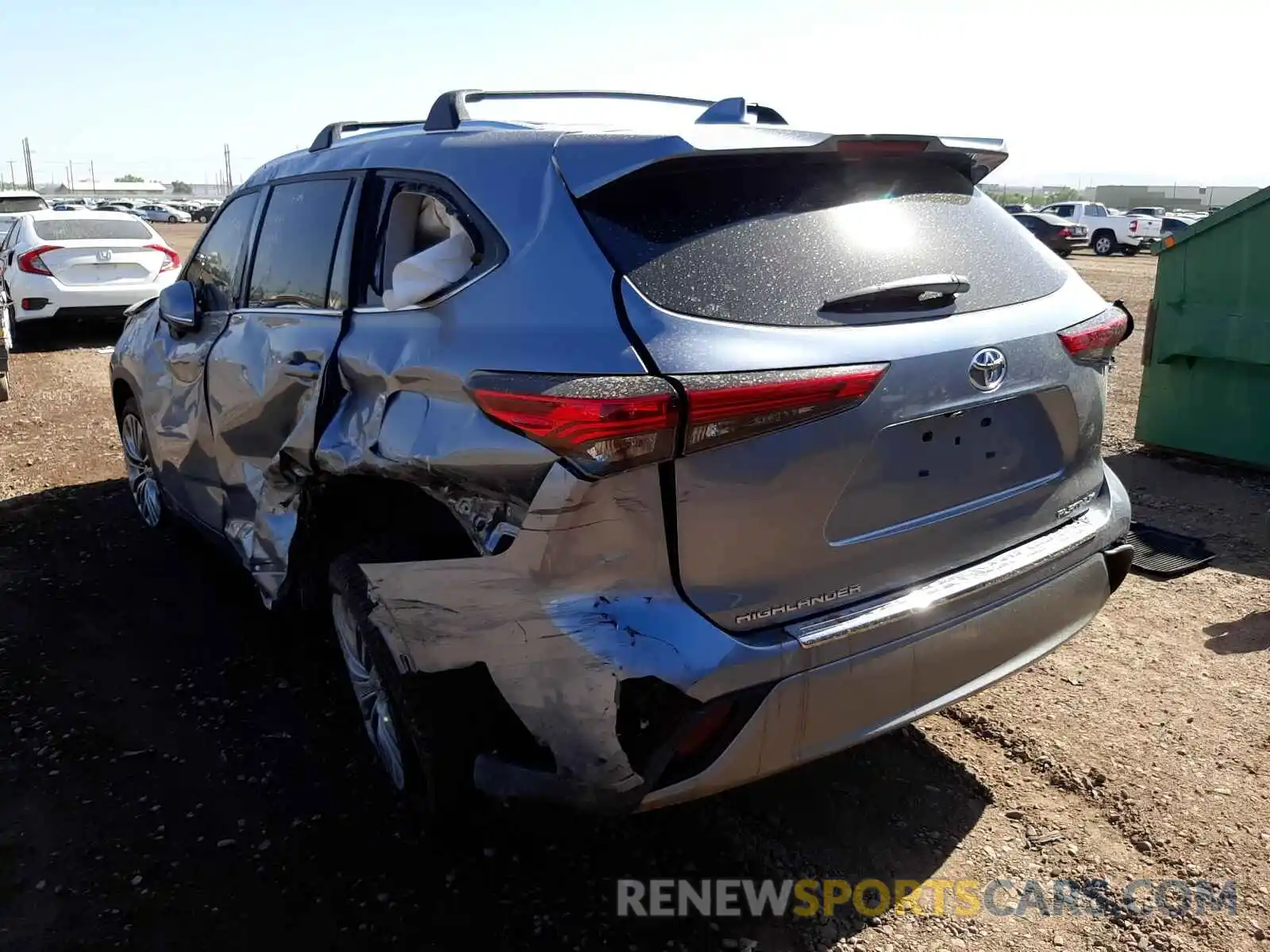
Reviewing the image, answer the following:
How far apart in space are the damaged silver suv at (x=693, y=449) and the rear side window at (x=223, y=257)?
4.05 ft

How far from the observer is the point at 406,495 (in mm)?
2686

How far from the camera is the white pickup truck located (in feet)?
102

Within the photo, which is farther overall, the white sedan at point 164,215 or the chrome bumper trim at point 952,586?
the white sedan at point 164,215

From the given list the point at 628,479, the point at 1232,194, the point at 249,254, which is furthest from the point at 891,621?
the point at 1232,194

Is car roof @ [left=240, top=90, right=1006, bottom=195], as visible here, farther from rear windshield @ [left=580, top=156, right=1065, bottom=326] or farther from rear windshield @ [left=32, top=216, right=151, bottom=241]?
rear windshield @ [left=32, top=216, right=151, bottom=241]

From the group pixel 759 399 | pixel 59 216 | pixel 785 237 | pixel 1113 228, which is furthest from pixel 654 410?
pixel 1113 228

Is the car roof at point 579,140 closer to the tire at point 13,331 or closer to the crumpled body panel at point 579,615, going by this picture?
the crumpled body panel at point 579,615

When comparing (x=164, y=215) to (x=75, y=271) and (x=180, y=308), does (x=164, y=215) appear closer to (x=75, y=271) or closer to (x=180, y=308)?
(x=75, y=271)

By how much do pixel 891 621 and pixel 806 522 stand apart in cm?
33

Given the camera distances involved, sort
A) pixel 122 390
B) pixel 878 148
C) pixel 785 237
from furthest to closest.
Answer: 1. pixel 122 390
2. pixel 878 148
3. pixel 785 237

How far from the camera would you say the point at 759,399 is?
84.2 inches

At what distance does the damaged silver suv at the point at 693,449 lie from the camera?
2.17 metres

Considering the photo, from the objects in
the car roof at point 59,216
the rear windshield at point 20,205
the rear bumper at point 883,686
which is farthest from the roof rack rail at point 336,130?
the rear windshield at point 20,205

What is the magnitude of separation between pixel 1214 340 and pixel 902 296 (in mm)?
4586
